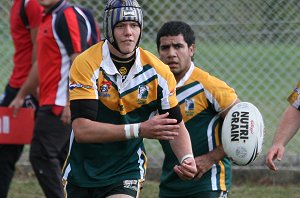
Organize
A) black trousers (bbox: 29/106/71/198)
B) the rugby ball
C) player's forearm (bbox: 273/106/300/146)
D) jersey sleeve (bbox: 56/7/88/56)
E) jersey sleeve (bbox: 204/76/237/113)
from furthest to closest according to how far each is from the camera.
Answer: black trousers (bbox: 29/106/71/198), jersey sleeve (bbox: 56/7/88/56), jersey sleeve (bbox: 204/76/237/113), player's forearm (bbox: 273/106/300/146), the rugby ball

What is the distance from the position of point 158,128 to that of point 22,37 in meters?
3.01

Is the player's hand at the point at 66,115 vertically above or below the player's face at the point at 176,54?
below

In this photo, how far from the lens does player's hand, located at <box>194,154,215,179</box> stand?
625 cm

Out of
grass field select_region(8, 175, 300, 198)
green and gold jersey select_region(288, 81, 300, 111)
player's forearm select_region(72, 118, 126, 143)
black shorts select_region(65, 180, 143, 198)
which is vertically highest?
green and gold jersey select_region(288, 81, 300, 111)

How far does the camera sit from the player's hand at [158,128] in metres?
5.35

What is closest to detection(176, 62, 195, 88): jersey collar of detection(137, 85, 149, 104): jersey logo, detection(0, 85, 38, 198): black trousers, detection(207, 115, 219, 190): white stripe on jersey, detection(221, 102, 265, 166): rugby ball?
detection(207, 115, 219, 190): white stripe on jersey

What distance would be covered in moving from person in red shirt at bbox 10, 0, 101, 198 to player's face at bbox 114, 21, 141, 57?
1868mm

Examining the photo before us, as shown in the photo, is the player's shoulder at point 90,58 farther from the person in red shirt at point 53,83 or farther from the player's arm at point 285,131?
the person in red shirt at point 53,83

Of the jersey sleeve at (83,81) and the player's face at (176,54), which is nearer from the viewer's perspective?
the jersey sleeve at (83,81)

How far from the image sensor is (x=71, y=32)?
24.4 ft

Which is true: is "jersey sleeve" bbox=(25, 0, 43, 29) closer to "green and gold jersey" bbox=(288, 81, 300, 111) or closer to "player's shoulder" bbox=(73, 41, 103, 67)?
"player's shoulder" bbox=(73, 41, 103, 67)

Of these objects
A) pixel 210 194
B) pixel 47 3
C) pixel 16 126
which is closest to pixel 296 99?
pixel 210 194

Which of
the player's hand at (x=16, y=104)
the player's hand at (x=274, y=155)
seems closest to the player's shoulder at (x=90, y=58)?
the player's hand at (x=274, y=155)

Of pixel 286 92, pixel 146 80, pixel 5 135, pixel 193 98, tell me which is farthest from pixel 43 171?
pixel 286 92
